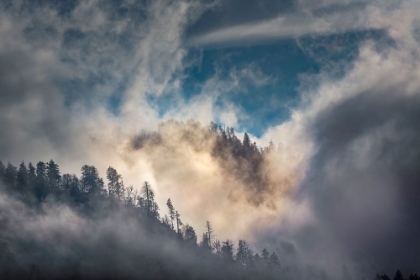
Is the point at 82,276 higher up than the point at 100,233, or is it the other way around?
A: the point at 100,233

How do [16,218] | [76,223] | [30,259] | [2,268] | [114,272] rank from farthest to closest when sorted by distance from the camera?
[76,223] < [16,218] < [114,272] < [30,259] < [2,268]

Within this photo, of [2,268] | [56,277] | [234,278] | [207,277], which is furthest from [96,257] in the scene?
[234,278]

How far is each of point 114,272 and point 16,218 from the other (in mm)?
53741

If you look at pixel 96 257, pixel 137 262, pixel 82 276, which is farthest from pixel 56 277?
pixel 137 262

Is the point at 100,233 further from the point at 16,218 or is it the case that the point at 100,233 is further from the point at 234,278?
the point at 234,278

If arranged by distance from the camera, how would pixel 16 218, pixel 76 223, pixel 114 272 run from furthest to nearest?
pixel 76 223
pixel 16 218
pixel 114 272

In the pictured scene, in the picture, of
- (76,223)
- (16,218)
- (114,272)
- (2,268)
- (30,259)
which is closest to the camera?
(2,268)

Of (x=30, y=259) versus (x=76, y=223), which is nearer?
(x=30, y=259)

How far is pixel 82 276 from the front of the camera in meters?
164

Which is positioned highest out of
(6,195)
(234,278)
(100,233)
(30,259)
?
(6,195)

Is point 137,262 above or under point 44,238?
under

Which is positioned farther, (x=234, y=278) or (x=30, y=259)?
(x=234, y=278)

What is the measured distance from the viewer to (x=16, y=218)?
7308 inches

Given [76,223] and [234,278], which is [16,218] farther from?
[234,278]
